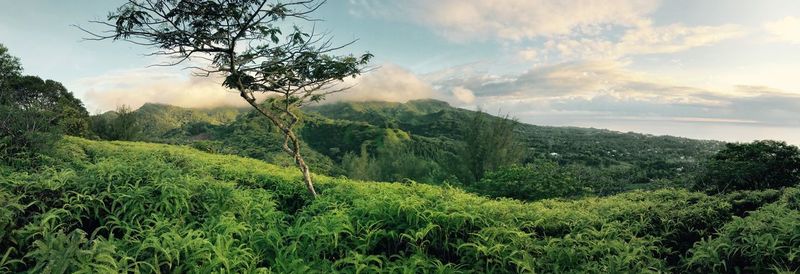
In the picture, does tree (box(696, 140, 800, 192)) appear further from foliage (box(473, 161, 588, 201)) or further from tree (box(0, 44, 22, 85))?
tree (box(0, 44, 22, 85))

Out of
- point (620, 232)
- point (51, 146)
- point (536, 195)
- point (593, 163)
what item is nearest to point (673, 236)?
point (620, 232)

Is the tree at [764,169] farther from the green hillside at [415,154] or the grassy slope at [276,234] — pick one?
the grassy slope at [276,234]

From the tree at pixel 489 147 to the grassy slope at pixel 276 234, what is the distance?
20.6m

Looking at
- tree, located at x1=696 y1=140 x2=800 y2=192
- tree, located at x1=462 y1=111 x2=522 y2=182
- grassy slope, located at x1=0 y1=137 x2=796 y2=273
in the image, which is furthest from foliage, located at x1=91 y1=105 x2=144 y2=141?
tree, located at x1=696 y1=140 x2=800 y2=192

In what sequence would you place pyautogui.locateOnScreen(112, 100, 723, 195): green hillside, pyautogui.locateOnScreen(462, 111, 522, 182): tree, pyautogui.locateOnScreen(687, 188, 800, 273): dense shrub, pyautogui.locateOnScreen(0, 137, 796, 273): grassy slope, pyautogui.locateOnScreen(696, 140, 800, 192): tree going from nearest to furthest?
1. pyautogui.locateOnScreen(0, 137, 796, 273): grassy slope
2. pyautogui.locateOnScreen(687, 188, 800, 273): dense shrub
3. pyautogui.locateOnScreen(696, 140, 800, 192): tree
4. pyautogui.locateOnScreen(462, 111, 522, 182): tree
5. pyautogui.locateOnScreen(112, 100, 723, 195): green hillside

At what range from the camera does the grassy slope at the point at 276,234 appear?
341 cm

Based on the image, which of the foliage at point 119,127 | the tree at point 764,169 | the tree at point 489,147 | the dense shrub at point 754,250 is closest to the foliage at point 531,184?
the tree at point 764,169

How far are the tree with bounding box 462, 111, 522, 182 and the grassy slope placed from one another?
20.6m

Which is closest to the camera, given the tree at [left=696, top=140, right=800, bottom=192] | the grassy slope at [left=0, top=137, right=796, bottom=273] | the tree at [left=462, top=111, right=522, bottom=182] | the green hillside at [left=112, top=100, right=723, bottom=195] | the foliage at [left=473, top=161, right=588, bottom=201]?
the grassy slope at [left=0, top=137, right=796, bottom=273]

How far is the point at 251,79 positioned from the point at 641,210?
6.94 m

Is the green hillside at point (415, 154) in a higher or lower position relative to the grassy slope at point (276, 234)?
lower

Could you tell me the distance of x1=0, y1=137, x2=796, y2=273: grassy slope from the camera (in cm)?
341

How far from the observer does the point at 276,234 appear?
4.36 m

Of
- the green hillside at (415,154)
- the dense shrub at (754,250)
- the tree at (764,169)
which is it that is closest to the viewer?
the dense shrub at (754,250)
